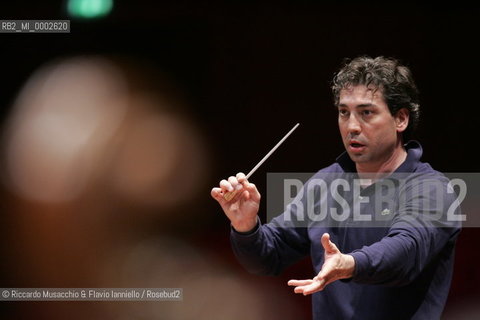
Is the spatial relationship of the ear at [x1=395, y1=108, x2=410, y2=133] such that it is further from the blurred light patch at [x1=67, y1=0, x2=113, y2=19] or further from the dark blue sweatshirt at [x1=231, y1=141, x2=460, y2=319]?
the blurred light patch at [x1=67, y1=0, x2=113, y2=19]

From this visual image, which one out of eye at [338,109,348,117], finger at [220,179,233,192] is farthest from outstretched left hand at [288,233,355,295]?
eye at [338,109,348,117]

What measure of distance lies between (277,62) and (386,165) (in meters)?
0.84

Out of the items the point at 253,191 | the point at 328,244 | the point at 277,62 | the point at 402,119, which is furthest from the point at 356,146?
the point at 277,62

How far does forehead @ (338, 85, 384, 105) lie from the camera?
5.59 ft

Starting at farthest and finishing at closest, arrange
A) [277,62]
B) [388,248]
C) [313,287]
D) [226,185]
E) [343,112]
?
[277,62] < [343,112] < [226,185] < [388,248] < [313,287]

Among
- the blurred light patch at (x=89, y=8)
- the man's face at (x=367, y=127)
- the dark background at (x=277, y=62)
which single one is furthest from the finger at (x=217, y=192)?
the blurred light patch at (x=89, y=8)

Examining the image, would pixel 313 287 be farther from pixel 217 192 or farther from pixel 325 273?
pixel 217 192

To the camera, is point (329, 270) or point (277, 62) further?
point (277, 62)

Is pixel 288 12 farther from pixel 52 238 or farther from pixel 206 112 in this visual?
pixel 52 238

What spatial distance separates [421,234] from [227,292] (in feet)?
3.82

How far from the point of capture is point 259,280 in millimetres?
2523

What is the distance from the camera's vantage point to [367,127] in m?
1.69

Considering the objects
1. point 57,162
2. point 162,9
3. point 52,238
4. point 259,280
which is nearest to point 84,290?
point 52,238

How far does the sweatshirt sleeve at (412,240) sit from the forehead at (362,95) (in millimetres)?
236
